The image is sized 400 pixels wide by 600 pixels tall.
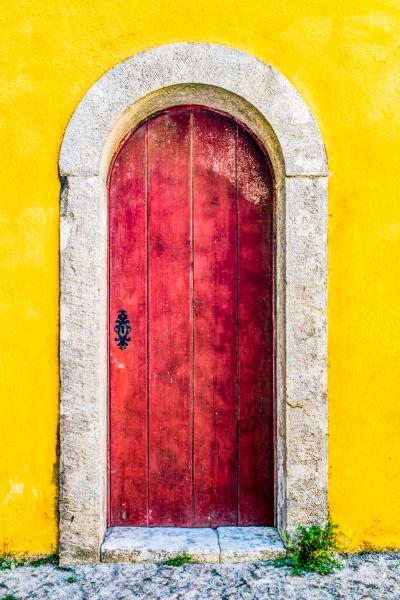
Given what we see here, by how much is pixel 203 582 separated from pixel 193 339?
122 cm

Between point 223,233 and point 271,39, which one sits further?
point 223,233

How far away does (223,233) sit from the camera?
2.80 meters

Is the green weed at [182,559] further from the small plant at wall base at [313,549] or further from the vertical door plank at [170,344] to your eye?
the small plant at wall base at [313,549]

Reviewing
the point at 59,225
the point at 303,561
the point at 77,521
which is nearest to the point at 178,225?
the point at 59,225

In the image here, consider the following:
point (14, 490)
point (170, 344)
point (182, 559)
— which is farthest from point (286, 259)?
point (14, 490)

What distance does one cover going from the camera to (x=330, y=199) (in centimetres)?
262

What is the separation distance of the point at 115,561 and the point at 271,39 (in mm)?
2864

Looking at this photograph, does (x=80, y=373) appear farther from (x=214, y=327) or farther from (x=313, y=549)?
(x=313, y=549)

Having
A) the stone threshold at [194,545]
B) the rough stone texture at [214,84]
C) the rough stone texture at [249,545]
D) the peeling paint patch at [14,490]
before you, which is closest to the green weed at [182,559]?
the stone threshold at [194,545]

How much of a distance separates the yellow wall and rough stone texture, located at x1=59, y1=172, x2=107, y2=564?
8 cm

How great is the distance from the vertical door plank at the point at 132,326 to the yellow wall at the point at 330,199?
34cm

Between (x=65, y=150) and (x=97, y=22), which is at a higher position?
(x=97, y=22)

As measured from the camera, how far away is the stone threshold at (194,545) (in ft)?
8.36

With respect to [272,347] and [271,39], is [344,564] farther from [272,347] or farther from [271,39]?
[271,39]
